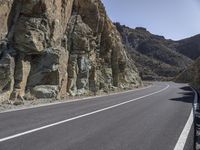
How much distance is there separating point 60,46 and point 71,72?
8.55 ft

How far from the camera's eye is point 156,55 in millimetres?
166625

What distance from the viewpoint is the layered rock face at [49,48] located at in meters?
23.9

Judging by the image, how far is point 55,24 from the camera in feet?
94.2

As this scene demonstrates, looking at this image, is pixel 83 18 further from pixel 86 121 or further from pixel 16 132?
pixel 16 132

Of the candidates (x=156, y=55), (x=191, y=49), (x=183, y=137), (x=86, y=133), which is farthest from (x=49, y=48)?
(x=191, y=49)

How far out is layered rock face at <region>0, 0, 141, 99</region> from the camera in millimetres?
23922

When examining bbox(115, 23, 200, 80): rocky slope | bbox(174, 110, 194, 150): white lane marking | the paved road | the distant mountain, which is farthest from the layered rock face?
the distant mountain

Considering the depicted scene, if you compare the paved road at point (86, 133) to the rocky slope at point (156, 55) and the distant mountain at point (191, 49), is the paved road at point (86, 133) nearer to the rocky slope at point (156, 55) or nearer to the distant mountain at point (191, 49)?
the rocky slope at point (156, 55)

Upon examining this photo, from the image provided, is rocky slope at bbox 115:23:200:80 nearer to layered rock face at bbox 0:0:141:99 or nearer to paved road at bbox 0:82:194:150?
layered rock face at bbox 0:0:141:99

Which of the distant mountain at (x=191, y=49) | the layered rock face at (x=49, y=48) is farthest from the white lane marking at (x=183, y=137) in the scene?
the distant mountain at (x=191, y=49)

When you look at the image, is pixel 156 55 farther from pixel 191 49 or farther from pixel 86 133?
pixel 86 133

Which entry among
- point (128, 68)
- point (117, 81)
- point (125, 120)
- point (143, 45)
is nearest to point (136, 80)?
point (128, 68)

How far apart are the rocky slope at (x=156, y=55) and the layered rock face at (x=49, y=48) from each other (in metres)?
86.2

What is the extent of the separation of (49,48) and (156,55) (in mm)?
142526
